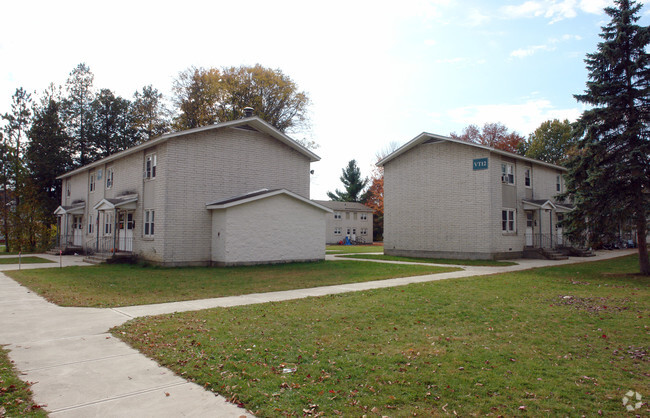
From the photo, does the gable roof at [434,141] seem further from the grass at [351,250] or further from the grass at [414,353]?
the grass at [414,353]

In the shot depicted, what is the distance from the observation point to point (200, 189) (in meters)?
20.5

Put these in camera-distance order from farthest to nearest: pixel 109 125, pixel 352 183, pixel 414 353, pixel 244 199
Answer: pixel 352 183 < pixel 109 125 < pixel 244 199 < pixel 414 353

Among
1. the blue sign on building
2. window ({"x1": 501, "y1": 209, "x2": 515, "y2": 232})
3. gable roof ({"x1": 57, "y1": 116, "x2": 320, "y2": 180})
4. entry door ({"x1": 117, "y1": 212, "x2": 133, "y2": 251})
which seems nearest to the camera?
gable roof ({"x1": 57, "y1": 116, "x2": 320, "y2": 180})

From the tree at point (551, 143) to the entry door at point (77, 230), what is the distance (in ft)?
156

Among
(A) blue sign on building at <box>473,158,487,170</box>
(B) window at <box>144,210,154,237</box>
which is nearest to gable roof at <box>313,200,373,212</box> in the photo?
(A) blue sign on building at <box>473,158,487,170</box>

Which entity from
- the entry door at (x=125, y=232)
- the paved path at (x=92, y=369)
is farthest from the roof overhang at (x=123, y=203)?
the paved path at (x=92, y=369)

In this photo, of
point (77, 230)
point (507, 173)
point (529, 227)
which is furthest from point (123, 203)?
point (529, 227)

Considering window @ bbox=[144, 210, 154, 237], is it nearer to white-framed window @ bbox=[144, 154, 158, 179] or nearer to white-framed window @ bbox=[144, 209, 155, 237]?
white-framed window @ bbox=[144, 209, 155, 237]

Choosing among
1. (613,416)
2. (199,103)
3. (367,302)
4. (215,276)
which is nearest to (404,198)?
(215,276)

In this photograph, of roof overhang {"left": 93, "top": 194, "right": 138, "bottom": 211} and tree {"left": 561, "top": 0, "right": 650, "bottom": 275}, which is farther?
roof overhang {"left": 93, "top": 194, "right": 138, "bottom": 211}

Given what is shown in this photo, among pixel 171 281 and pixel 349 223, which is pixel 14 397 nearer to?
pixel 171 281

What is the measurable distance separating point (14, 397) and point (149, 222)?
690 inches

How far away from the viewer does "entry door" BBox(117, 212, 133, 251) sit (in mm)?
22422

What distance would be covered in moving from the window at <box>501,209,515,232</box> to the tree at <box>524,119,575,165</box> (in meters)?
29.3
